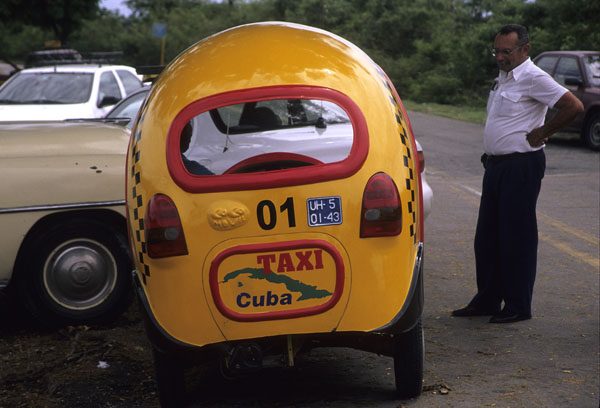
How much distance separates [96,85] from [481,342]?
10.1m

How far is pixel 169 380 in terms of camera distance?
14.0 feet

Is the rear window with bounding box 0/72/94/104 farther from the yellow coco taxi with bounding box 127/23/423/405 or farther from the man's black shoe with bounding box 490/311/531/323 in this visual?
the yellow coco taxi with bounding box 127/23/423/405

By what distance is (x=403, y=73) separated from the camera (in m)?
37.2

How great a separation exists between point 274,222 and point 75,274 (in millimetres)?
2405

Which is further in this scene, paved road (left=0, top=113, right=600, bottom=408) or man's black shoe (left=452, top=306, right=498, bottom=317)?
man's black shoe (left=452, top=306, right=498, bottom=317)

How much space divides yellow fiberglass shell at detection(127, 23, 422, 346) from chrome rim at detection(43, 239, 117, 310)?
170 centimetres

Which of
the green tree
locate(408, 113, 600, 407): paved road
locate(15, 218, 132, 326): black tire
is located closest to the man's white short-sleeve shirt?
locate(408, 113, 600, 407): paved road

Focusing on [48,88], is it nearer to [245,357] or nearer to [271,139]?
[271,139]

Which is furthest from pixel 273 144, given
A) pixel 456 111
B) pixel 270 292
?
pixel 456 111

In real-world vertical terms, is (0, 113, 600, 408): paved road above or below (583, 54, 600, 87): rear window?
below

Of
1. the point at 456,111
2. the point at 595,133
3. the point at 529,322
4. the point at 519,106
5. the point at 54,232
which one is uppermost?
the point at 519,106

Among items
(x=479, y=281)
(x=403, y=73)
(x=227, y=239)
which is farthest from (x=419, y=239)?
(x=403, y=73)

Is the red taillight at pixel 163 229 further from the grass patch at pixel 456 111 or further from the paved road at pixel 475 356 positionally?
the grass patch at pixel 456 111

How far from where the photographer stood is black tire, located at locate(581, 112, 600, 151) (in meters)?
15.8
